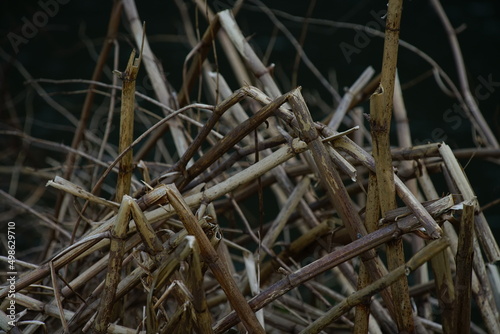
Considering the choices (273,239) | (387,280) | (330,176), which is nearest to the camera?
(387,280)

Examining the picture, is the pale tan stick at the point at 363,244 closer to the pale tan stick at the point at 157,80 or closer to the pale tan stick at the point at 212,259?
the pale tan stick at the point at 212,259

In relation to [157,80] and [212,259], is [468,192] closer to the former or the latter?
[212,259]

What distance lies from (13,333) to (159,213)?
32 centimetres

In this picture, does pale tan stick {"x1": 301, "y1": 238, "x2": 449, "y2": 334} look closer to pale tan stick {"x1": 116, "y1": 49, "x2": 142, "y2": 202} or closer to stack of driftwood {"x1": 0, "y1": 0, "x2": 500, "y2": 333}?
stack of driftwood {"x1": 0, "y1": 0, "x2": 500, "y2": 333}

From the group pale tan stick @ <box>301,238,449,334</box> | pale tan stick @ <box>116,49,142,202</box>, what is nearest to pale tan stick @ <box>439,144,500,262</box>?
pale tan stick @ <box>301,238,449,334</box>

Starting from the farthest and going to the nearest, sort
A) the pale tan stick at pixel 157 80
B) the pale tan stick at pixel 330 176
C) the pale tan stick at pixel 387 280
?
the pale tan stick at pixel 157 80
the pale tan stick at pixel 330 176
the pale tan stick at pixel 387 280

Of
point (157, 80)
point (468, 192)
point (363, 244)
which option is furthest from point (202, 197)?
point (157, 80)

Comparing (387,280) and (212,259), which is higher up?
(212,259)

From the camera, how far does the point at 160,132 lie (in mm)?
1482

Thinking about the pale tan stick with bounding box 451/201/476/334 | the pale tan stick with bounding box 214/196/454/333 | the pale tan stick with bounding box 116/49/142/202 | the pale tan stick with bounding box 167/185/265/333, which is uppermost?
the pale tan stick with bounding box 116/49/142/202

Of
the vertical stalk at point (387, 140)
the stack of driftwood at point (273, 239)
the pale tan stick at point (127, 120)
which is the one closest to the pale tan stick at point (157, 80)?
the stack of driftwood at point (273, 239)

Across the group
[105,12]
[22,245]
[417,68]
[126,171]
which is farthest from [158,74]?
[105,12]

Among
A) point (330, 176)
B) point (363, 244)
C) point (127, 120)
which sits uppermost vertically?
point (127, 120)

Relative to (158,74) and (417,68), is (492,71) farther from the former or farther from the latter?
(158,74)
